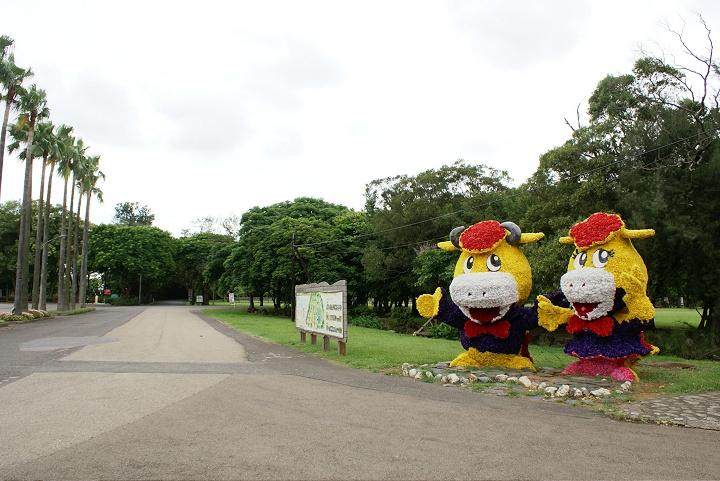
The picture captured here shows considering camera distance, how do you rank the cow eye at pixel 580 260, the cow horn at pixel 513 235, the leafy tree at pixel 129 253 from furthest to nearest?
the leafy tree at pixel 129 253 < the cow horn at pixel 513 235 < the cow eye at pixel 580 260

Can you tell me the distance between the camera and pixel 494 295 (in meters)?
10.4

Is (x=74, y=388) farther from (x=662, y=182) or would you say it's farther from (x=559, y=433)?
(x=662, y=182)

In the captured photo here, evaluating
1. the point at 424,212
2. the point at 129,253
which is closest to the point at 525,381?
the point at 424,212

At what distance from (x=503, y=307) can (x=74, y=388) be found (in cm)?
791

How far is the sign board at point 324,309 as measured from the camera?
1309 centimetres

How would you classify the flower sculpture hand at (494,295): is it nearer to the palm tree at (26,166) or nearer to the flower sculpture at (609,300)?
the flower sculpture at (609,300)

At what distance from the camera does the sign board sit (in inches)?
515

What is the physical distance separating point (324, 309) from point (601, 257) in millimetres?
7360

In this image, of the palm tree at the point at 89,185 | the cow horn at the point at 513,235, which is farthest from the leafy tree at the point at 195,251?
the cow horn at the point at 513,235

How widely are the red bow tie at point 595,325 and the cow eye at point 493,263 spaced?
179cm

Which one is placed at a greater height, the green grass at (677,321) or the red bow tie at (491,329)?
the red bow tie at (491,329)

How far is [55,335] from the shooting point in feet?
61.0

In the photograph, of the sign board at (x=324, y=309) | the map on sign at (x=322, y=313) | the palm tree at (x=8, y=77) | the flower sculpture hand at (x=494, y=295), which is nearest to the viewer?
the flower sculpture hand at (x=494, y=295)

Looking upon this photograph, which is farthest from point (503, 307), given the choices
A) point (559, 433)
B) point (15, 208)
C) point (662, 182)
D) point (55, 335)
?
point (15, 208)
